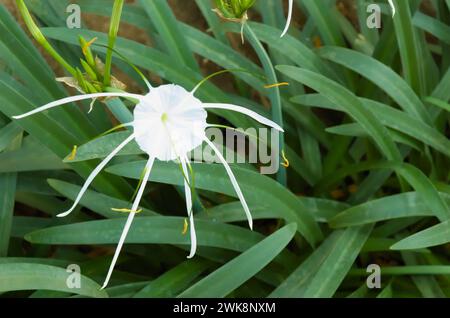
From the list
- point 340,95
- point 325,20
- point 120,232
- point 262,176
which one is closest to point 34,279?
point 120,232

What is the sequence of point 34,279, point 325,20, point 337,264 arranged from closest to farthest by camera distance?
1. point 34,279
2. point 337,264
3. point 325,20

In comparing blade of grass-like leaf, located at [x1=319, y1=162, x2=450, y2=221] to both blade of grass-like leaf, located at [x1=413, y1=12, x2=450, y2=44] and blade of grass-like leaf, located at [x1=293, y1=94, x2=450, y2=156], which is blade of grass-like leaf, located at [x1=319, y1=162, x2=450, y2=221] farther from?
blade of grass-like leaf, located at [x1=413, y1=12, x2=450, y2=44]

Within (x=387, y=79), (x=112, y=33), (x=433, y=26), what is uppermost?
(x=433, y=26)

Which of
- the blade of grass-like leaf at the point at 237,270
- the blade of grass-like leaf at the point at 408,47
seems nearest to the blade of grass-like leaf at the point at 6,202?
the blade of grass-like leaf at the point at 237,270

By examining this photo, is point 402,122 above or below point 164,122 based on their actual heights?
above

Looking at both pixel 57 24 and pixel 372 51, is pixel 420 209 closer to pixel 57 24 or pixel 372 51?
pixel 372 51

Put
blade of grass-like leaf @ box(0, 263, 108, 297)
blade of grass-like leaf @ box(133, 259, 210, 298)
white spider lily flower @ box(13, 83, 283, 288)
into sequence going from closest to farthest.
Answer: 1. white spider lily flower @ box(13, 83, 283, 288)
2. blade of grass-like leaf @ box(0, 263, 108, 297)
3. blade of grass-like leaf @ box(133, 259, 210, 298)

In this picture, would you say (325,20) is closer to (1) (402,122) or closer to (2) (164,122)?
(1) (402,122)

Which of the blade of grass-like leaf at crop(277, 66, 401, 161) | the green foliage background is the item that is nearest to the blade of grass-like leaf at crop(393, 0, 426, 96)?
the green foliage background
